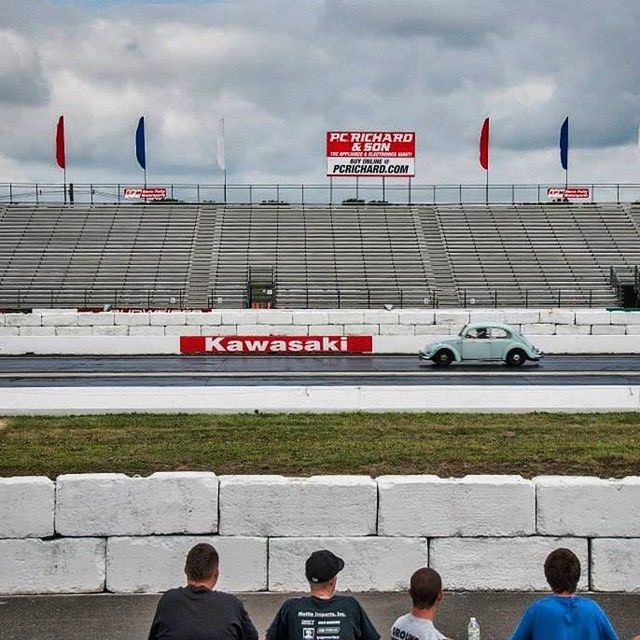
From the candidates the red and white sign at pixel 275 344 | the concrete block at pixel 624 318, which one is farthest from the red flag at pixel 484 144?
the red and white sign at pixel 275 344

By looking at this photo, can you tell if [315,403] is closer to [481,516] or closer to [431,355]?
[481,516]

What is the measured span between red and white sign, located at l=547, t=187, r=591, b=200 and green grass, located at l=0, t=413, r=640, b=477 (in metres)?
47.4

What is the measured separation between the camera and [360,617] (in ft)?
17.0

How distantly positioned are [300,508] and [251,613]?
1.08 meters

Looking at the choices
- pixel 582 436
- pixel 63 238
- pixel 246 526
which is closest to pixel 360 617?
pixel 246 526

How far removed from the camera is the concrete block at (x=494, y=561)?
349 inches

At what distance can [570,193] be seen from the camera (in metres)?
61.9

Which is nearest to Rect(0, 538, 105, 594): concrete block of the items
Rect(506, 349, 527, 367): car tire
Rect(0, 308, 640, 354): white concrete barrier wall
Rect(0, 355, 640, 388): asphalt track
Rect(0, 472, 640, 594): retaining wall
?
Rect(0, 472, 640, 594): retaining wall

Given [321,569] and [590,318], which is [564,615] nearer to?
[321,569]

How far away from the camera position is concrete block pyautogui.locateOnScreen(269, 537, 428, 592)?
29.0ft

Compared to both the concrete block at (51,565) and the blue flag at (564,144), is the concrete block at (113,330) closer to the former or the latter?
the concrete block at (51,565)

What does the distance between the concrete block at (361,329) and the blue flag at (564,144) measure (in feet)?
117

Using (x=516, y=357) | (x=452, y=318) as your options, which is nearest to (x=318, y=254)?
(x=452, y=318)

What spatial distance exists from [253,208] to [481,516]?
5317 cm
